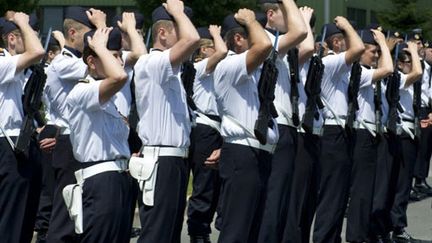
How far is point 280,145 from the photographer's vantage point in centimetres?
1018

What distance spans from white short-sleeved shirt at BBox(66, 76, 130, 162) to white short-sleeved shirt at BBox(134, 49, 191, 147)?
0.50m

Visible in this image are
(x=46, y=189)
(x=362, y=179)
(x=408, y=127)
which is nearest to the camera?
(x=46, y=189)

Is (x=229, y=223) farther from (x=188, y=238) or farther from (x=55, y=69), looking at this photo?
(x=188, y=238)

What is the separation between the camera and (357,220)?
12.2 meters

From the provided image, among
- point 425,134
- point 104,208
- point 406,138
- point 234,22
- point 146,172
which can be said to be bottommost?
point 425,134

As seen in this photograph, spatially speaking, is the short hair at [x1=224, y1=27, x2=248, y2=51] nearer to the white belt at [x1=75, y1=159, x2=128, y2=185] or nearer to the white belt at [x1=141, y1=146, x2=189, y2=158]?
the white belt at [x1=141, y1=146, x2=189, y2=158]

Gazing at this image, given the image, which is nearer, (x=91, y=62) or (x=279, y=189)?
(x=91, y=62)

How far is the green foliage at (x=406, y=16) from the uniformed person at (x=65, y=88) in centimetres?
3534

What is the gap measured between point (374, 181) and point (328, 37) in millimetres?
1516

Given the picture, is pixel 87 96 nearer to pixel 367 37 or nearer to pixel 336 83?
pixel 336 83

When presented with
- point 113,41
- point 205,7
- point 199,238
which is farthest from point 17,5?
point 113,41

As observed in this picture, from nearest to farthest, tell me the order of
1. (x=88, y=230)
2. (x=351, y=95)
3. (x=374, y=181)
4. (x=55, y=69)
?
1. (x=88, y=230)
2. (x=55, y=69)
3. (x=351, y=95)
4. (x=374, y=181)

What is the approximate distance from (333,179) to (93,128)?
3.73 meters

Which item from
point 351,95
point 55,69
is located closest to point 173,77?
point 55,69
